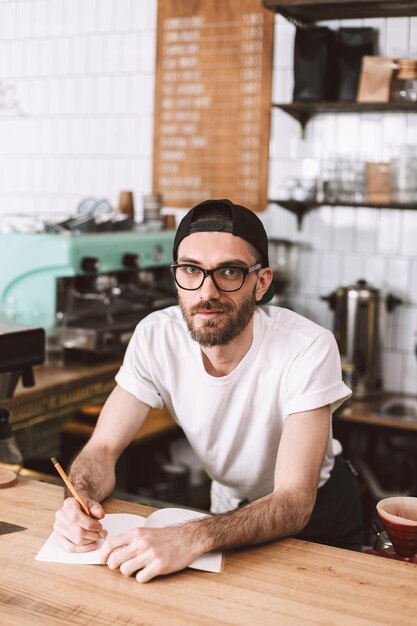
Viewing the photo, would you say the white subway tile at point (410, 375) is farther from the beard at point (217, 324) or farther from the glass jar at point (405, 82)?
the beard at point (217, 324)

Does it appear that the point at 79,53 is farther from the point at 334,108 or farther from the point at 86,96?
the point at 334,108

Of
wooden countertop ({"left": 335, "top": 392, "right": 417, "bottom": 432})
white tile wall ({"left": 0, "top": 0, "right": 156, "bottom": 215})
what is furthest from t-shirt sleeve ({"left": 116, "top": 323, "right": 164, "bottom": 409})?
white tile wall ({"left": 0, "top": 0, "right": 156, "bottom": 215})

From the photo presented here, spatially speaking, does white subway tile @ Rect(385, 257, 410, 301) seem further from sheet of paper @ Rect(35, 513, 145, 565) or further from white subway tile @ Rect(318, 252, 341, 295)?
sheet of paper @ Rect(35, 513, 145, 565)

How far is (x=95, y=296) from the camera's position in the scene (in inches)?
143

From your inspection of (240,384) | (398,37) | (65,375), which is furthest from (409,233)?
(240,384)

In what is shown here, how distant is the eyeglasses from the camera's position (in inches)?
80.2

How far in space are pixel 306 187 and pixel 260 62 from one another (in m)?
0.80

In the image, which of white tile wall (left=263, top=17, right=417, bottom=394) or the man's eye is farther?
white tile wall (left=263, top=17, right=417, bottom=394)

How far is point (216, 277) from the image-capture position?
6.70ft

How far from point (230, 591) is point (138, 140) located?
3.73m

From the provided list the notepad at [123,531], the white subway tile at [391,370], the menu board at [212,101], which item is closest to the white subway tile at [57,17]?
the menu board at [212,101]

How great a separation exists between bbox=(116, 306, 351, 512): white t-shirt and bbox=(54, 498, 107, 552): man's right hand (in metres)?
0.56

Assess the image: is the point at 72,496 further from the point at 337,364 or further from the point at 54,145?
the point at 54,145

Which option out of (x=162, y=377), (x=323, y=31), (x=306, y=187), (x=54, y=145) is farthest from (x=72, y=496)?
(x=54, y=145)
